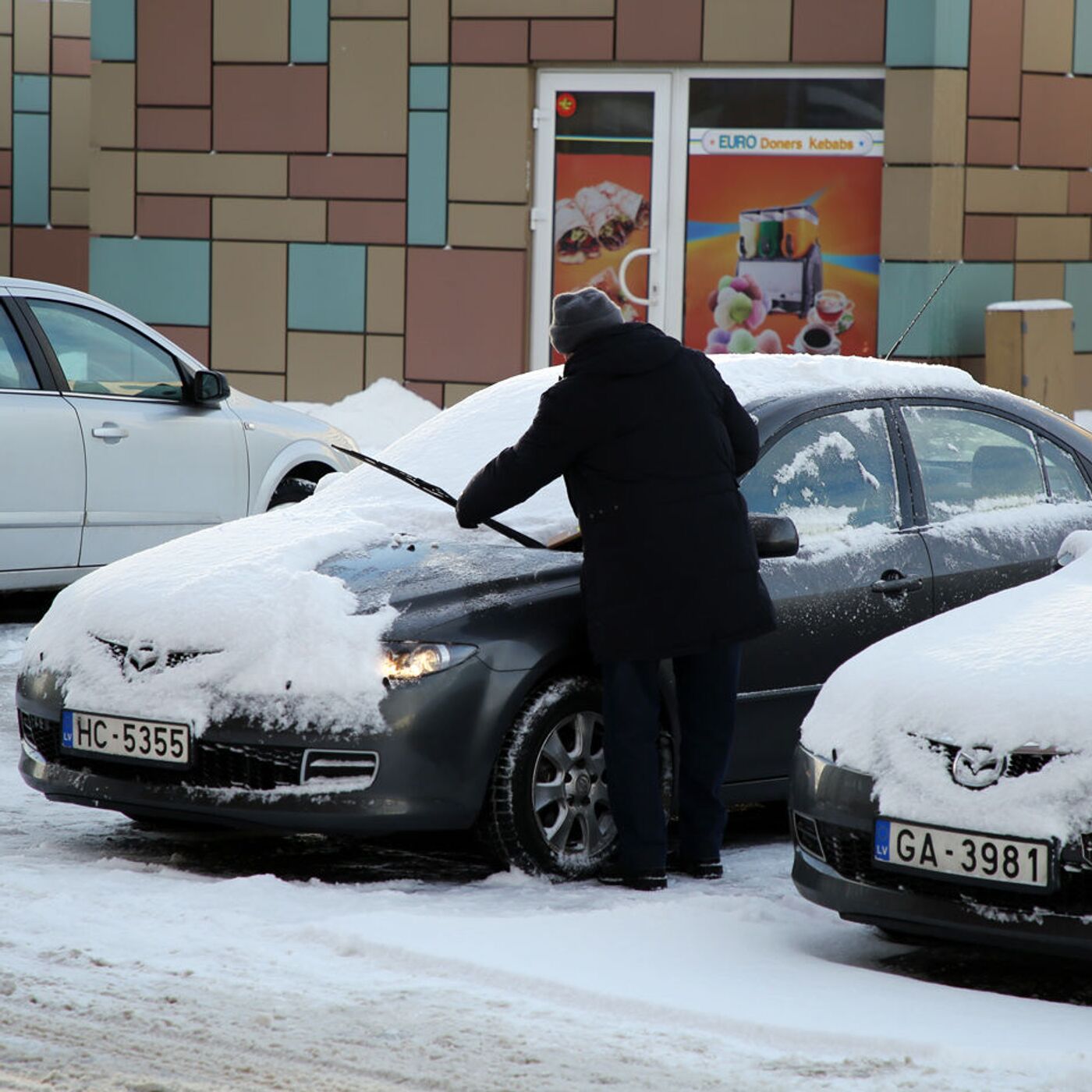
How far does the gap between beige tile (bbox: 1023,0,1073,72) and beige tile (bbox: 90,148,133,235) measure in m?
6.85

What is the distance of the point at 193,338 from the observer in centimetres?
1669

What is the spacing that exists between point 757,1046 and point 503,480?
1.90 m

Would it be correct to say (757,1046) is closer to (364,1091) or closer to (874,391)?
(364,1091)

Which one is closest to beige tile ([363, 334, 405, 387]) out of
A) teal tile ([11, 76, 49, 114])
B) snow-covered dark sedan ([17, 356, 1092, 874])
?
teal tile ([11, 76, 49, 114])

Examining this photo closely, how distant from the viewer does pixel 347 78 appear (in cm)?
1590

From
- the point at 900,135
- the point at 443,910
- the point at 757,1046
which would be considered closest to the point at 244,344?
the point at 900,135

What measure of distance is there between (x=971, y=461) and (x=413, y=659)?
2147mm

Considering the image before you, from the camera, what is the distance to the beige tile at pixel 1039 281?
1557 cm

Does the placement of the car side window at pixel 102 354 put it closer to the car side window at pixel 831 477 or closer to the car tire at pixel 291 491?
the car tire at pixel 291 491

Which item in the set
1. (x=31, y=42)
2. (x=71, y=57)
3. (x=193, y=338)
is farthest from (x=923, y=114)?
(x=31, y=42)

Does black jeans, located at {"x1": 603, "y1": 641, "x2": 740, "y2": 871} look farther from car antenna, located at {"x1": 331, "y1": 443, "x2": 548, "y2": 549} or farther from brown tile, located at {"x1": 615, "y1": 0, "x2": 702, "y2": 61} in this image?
brown tile, located at {"x1": 615, "y1": 0, "x2": 702, "y2": 61}

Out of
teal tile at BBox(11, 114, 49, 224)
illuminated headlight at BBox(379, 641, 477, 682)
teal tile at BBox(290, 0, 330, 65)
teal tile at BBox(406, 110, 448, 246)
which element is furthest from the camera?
teal tile at BBox(11, 114, 49, 224)

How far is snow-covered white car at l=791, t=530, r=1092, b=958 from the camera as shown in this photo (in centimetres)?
445

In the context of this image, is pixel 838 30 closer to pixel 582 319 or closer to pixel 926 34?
pixel 926 34
